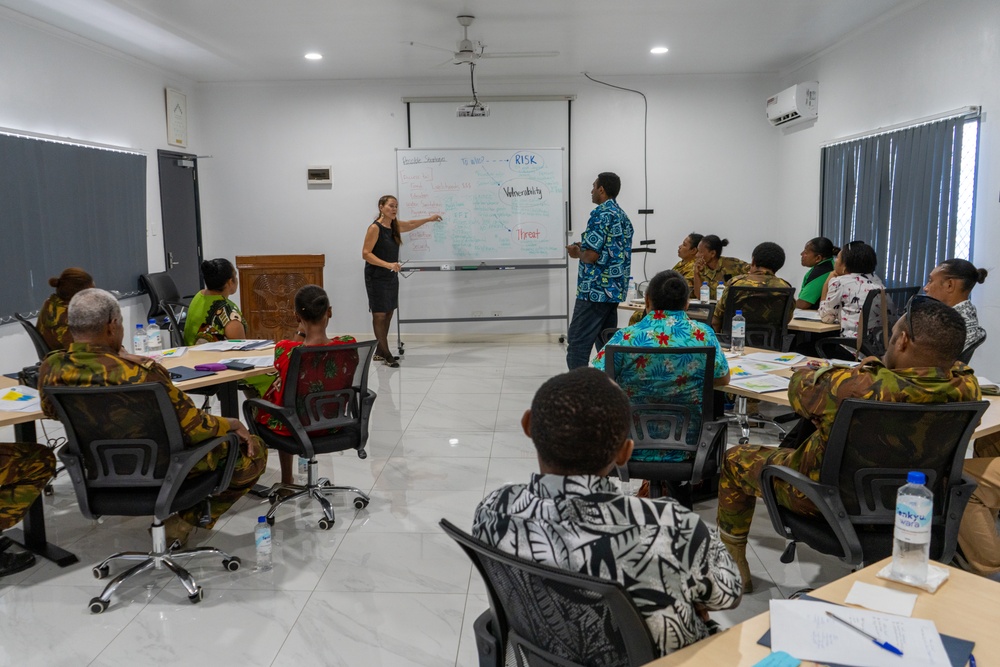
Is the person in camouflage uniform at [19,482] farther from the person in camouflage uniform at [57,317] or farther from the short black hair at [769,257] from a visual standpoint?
the short black hair at [769,257]

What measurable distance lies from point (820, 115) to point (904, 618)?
6.80 metres

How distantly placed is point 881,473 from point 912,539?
63 centimetres

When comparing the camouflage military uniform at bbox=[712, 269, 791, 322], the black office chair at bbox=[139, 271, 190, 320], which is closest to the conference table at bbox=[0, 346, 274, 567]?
the camouflage military uniform at bbox=[712, 269, 791, 322]

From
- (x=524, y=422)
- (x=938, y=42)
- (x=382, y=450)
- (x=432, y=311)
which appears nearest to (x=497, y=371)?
(x=432, y=311)

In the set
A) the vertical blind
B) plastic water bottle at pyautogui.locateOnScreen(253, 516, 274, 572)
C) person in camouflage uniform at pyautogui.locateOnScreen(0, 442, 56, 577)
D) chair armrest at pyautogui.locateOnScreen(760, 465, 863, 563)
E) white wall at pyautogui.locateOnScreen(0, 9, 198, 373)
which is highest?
white wall at pyautogui.locateOnScreen(0, 9, 198, 373)

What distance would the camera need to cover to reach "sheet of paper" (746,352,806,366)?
12.1 feet

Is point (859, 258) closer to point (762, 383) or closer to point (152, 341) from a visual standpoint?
point (762, 383)

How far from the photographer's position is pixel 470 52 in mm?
6211

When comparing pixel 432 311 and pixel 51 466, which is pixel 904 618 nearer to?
pixel 51 466

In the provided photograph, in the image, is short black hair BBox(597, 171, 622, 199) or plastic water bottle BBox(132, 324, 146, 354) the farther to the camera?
short black hair BBox(597, 171, 622, 199)

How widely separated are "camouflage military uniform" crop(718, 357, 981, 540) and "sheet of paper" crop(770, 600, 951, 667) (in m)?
0.89

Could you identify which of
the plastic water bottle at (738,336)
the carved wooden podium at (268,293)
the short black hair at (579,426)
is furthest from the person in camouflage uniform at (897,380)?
the carved wooden podium at (268,293)

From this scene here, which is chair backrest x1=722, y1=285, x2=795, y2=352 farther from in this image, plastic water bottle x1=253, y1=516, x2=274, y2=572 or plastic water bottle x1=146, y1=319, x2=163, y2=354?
plastic water bottle x1=146, y1=319, x2=163, y2=354

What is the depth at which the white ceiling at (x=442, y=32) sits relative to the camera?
17.9 feet
